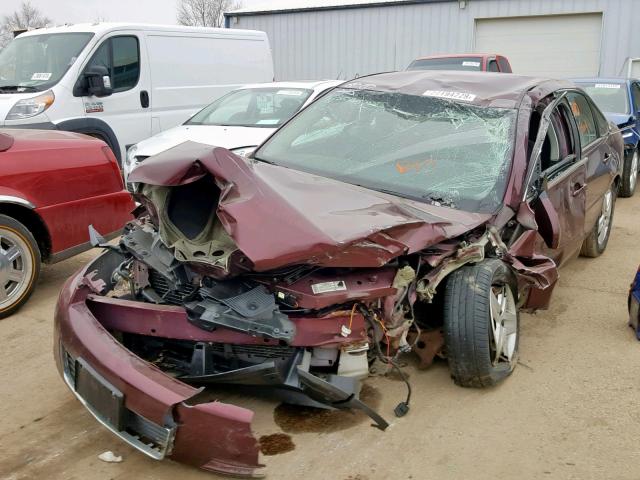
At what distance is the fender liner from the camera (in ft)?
26.2

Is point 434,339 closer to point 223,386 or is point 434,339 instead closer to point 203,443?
point 223,386

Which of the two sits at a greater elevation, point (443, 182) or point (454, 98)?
point (454, 98)

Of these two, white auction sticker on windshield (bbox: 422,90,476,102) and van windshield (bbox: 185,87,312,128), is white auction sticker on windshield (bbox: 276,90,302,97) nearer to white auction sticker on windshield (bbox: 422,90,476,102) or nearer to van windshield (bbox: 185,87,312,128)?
van windshield (bbox: 185,87,312,128)

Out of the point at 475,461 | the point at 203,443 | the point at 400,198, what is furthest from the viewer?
the point at 400,198

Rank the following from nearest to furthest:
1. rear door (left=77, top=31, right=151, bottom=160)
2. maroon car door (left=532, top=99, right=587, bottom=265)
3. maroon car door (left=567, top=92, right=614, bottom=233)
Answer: maroon car door (left=532, top=99, right=587, bottom=265), maroon car door (left=567, top=92, right=614, bottom=233), rear door (left=77, top=31, right=151, bottom=160)

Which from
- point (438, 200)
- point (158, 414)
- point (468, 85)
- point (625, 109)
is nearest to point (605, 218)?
point (468, 85)

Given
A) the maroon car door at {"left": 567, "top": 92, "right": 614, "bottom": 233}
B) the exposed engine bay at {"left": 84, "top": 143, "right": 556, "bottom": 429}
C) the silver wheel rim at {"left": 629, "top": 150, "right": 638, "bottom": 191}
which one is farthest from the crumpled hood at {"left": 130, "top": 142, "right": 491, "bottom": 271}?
the silver wheel rim at {"left": 629, "top": 150, "right": 638, "bottom": 191}

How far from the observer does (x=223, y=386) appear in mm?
3477

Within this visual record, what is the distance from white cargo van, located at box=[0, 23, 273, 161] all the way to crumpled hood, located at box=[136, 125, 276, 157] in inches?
46.1

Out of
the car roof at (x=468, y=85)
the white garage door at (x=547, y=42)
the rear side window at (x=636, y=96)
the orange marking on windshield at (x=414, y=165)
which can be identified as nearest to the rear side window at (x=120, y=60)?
the car roof at (x=468, y=85)

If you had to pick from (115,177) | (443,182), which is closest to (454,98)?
(443,182)

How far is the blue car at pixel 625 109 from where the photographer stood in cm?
916

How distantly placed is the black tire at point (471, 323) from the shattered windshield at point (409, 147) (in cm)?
45

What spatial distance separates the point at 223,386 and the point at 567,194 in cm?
266
